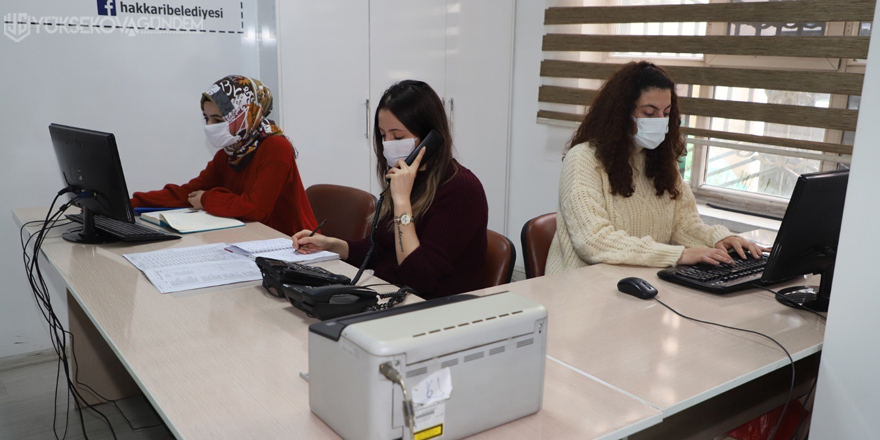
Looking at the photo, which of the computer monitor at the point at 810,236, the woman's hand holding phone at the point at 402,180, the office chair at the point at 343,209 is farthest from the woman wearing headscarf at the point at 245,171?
the computer monitor at the point at 810,236

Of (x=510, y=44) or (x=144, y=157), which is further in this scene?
(x=510, y=44)

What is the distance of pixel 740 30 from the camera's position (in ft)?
10.3

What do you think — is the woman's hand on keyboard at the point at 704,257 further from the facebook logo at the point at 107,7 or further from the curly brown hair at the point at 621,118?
the facebook logo at the point at 107,7

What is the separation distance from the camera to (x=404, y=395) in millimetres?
878

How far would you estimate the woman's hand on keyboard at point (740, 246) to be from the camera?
2.02 metres

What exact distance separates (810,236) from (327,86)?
2463 mm

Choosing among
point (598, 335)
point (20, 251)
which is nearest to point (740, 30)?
point (598, 335)

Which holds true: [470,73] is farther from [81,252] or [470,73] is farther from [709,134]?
[81,252]

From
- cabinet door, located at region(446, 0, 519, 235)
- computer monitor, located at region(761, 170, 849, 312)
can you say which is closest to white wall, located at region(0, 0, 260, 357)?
cabinet door, located at region(446, 0, 519, 235)

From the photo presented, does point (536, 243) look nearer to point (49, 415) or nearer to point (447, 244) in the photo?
point (447, 244)

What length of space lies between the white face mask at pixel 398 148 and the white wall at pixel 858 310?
3.63 feet

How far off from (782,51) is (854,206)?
1884mm

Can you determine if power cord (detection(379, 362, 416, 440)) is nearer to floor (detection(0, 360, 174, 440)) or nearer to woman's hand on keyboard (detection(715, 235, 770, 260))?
woman's hand on keyboard (detection(715, 235, 770, 260))

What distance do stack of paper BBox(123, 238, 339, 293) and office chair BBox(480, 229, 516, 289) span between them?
0.47 m
